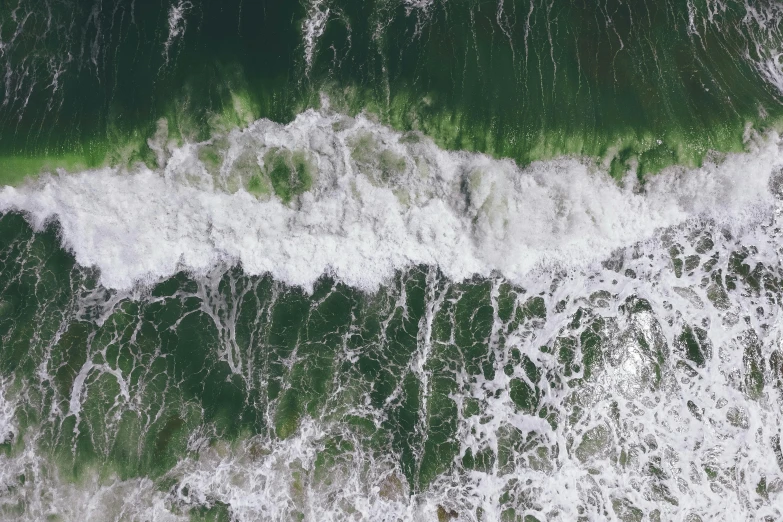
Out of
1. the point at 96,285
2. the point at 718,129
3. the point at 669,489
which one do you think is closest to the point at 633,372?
the point at 669,489

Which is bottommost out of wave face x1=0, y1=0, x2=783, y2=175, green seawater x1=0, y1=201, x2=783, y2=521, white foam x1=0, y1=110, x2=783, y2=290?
green seawater x1=0, y1=201, x2=783, y2=521

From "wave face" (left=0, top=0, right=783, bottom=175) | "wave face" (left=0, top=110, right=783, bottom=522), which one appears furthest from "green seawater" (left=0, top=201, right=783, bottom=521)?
"wave face" (left=0, top=0, right=783, bottom=175)

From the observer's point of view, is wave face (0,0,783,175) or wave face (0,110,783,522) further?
wave face (0,0,783,175)

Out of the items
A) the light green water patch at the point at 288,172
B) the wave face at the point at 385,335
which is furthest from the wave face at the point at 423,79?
the light green water patch at the point at 288,172

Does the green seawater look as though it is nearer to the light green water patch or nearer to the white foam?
the white foam

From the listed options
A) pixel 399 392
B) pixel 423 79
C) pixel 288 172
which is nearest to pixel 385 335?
pixel 399 392

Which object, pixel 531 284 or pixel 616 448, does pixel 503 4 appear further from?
pixel 616 448

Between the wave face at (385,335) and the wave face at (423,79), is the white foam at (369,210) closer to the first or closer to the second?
the wave face at (385,335)
